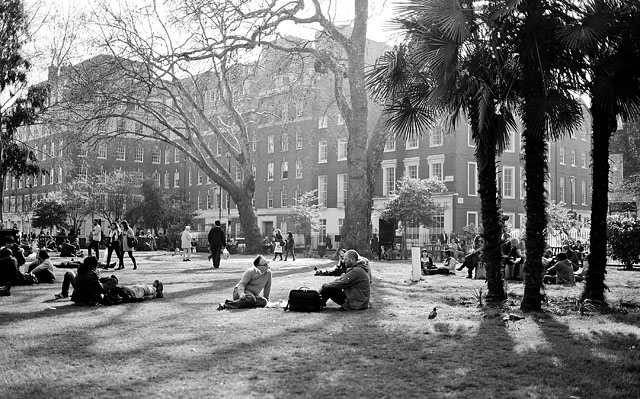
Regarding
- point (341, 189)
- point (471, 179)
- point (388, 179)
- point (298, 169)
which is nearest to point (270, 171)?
point (298, 169)

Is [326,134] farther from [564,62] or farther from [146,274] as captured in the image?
[564,62]

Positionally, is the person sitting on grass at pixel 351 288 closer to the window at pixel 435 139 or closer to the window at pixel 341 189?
the window at pixel 435 139

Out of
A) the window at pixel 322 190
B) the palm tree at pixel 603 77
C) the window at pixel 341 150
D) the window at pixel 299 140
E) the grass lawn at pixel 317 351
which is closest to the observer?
the grass lawn at pixel 317 351

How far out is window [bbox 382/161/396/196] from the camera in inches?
1970

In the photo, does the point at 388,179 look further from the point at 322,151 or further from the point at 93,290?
the point at 93,290

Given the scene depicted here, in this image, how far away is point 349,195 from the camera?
84.3 ft

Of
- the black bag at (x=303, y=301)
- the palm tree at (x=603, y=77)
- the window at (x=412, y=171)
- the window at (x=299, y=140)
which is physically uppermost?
the window at (x=299, y=140)

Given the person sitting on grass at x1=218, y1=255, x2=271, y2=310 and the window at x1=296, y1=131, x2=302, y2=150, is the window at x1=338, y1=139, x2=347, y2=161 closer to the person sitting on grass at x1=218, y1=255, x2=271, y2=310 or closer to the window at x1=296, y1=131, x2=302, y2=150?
the window at x1=296, y1=131, x2=302, y2=150

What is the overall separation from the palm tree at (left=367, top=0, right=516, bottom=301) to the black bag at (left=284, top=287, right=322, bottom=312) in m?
3.66

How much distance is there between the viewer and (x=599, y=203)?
463 inches

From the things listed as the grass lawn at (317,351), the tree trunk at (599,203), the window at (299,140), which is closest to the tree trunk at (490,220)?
the grass lawn at (317,351)

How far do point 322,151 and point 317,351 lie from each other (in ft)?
160

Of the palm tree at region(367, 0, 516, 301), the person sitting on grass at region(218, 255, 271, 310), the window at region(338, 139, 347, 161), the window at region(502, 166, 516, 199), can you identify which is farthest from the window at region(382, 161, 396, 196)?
the person sitting on grass at region(218, 255, 271, 310)

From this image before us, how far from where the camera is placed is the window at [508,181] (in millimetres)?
46656
